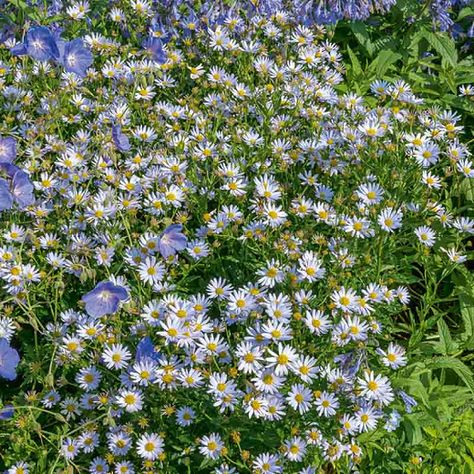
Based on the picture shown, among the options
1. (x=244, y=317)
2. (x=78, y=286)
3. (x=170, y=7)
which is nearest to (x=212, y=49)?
(x=170, y=7)

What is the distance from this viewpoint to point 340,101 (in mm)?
3490

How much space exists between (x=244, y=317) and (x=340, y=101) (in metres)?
1.27

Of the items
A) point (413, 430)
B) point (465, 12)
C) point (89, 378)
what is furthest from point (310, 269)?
point (465, 12)

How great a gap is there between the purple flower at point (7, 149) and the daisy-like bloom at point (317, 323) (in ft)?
4.39

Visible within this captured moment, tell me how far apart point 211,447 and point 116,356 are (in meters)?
0.44

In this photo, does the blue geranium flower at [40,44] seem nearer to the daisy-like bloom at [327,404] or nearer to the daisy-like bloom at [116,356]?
the daisy-like bloom at [116,356]

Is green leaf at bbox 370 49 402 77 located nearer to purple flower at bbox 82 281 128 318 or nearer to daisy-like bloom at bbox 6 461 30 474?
purple flower at bbox 82 281 128 318

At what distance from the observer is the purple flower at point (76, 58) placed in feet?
11.6

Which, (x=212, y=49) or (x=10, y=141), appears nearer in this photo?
(x=10, y=141)

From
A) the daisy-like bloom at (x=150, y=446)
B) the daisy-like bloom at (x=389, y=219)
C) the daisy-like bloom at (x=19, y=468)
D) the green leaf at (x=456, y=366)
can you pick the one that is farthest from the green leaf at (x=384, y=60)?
the daisy-like bloom at (x=19, y=468)

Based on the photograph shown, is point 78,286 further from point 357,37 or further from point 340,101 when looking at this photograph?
point 357,37

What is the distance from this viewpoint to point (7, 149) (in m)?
3.09

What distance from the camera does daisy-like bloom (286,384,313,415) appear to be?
98.6 inches

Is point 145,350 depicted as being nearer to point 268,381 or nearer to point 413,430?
point 268,381
